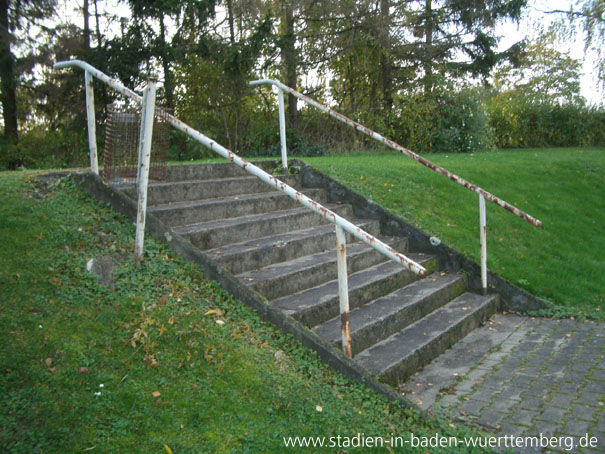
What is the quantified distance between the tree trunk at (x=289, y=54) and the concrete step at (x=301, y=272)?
8.79m

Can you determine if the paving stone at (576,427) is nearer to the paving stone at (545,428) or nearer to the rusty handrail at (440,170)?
the paving stone at (545,428)

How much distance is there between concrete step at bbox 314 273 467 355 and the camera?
437 cm

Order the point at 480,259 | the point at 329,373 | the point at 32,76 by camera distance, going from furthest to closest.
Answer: the point at 32,76, the point at 480,259, the point at 329,373

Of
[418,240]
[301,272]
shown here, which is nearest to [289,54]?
[418,240]

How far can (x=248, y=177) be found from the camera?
6664 millimetres

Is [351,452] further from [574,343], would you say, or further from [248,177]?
[248,177]

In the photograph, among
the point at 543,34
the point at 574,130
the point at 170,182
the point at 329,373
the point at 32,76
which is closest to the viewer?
the point at 329,373

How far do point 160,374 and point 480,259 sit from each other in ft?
14.8

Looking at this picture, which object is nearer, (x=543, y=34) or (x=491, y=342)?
(x=491, y=342)

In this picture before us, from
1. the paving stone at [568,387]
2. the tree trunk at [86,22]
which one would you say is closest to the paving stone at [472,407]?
the paving stone at [568,387]

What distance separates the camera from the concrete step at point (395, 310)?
437 centimetres

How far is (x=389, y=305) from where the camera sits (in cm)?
509

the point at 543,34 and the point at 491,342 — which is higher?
the point at 543,34

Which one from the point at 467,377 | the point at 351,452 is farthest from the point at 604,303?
the point at 351,452
